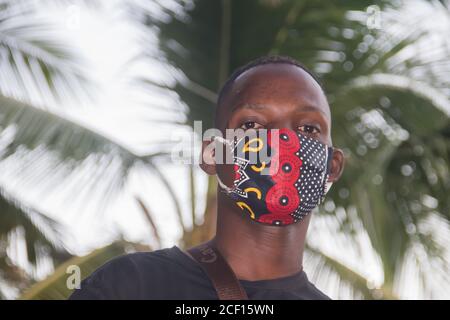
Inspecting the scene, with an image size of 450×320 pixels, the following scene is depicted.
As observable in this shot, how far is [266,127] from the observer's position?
2.72 meters

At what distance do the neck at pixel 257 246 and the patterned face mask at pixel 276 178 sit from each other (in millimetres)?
39

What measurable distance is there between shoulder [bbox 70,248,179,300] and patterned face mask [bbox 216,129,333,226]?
38 centimetres

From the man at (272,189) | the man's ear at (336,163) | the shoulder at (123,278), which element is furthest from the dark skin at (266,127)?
the shoulder at (123,278)

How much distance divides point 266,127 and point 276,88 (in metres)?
0.15

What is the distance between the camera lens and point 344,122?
682cm

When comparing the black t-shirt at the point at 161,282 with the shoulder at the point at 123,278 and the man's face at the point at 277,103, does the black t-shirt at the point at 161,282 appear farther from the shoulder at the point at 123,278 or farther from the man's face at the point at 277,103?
the man's face at the point at 277,103

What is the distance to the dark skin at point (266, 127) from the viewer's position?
2.71 meters

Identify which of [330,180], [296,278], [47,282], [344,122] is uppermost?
[330,180]

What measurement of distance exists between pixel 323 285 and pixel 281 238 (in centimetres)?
389

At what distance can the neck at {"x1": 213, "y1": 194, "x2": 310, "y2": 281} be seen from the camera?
2697 mm

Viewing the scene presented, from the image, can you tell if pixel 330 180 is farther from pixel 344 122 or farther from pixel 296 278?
pixel 344 122

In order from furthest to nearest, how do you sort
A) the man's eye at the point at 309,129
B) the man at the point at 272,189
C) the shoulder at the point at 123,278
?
the man's eye at the point at 309,129
the man at the point at 272,189
the shoulder at the point at 123,278

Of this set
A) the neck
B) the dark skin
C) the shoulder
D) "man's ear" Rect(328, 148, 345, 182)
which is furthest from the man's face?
the shoulder

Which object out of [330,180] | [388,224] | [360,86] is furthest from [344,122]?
[330,180]
